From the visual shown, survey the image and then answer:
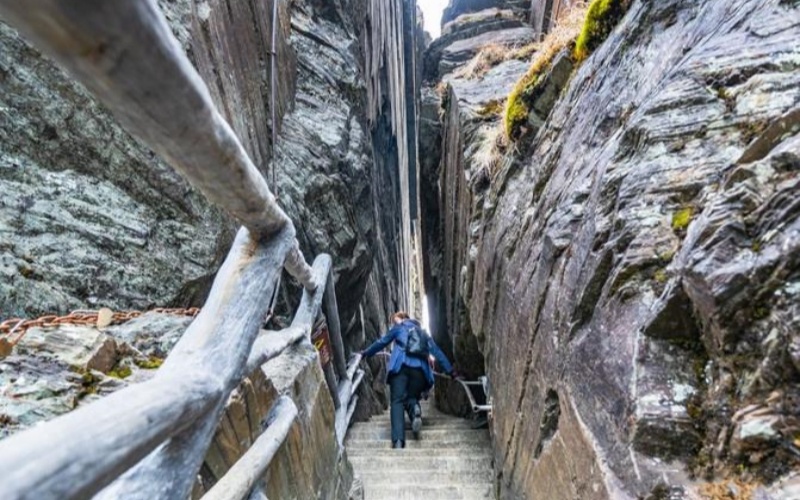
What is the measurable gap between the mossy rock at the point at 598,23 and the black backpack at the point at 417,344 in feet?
13.3

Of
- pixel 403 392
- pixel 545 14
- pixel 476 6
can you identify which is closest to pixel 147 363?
pixel 403 392

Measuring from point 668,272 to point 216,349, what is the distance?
1.96m

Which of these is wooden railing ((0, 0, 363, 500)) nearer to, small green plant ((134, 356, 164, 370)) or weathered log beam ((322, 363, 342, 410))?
small green plant ((134, 356, 164, 370))

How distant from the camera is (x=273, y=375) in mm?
2738

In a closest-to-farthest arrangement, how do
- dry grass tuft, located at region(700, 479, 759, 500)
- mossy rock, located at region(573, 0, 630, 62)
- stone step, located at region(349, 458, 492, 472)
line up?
dry grass tuft, located at region(700, 479, 759, 500)
mossy rock, located at region(573, 0, 630, 62)
stone step, located at region(349, 458, 492, 472)

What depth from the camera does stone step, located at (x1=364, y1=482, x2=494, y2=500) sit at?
4051 mm

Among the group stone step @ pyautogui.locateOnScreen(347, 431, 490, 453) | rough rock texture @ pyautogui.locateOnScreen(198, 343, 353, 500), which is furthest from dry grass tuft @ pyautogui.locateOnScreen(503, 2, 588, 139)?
stone step @ pyautogui.locateOnScreen(347, 431, 490, 453)

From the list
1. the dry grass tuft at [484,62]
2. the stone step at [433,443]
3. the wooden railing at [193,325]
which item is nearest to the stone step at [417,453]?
the stone step at [433,443]

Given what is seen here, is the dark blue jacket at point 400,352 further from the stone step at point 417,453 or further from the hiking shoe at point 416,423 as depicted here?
the stone step at point 417,453

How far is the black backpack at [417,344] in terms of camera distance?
6.23 metres

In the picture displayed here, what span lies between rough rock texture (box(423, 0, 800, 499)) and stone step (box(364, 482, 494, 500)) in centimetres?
49

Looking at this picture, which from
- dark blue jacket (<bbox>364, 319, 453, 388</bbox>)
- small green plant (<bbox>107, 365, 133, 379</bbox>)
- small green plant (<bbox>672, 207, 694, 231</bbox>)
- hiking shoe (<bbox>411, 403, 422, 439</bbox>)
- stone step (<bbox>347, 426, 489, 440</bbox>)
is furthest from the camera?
dark blue jacket (<bbox>364, 319, 453, 388</bbox>)

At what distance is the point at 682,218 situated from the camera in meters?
2.16

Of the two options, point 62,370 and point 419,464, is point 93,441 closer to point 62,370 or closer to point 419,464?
point 62,370
